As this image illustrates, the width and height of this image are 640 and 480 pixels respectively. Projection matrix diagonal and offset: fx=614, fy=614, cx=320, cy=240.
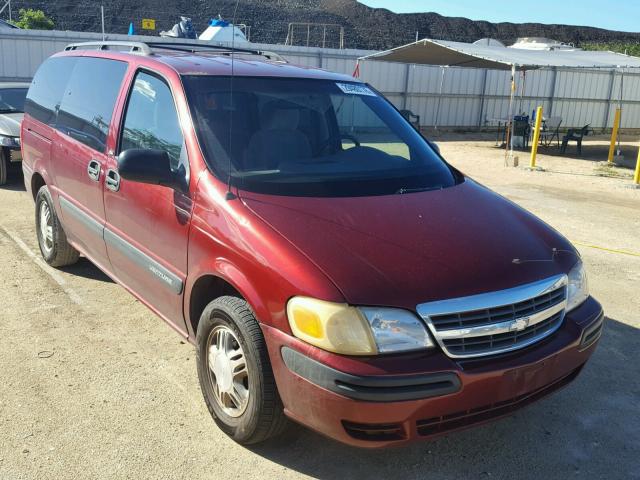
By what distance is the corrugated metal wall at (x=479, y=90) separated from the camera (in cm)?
2170

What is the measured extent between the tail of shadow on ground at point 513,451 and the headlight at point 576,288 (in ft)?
1.73

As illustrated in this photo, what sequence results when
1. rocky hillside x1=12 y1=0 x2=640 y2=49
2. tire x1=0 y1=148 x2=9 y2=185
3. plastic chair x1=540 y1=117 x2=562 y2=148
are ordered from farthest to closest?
1. rocky hillside x1=12 y1=0 x2=640 y2=49
2. plastic chair x1=540 y1=117 x2=562 y2=148
3. tire x1=0 y1=148 x2=9 y2=185

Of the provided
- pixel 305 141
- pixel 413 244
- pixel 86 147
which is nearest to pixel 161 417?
pixel 413 244

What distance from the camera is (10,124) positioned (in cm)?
880

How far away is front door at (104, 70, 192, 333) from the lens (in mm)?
3295

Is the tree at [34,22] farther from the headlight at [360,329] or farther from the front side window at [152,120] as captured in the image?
the headlight at [360,329]

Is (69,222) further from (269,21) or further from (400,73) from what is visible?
(269,21)

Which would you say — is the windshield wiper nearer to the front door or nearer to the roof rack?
the front door

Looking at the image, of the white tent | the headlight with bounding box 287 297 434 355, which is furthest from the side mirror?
the white tent

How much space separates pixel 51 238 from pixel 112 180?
180cm

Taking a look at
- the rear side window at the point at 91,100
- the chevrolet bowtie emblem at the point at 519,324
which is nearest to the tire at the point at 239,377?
the chevrolet bowtie emblem at the point at 519,324

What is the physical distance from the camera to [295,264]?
2.59 m

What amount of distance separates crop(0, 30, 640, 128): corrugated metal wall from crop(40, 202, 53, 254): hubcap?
51.2 ft

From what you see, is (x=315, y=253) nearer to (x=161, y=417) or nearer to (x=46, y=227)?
(x=161, y=417)
